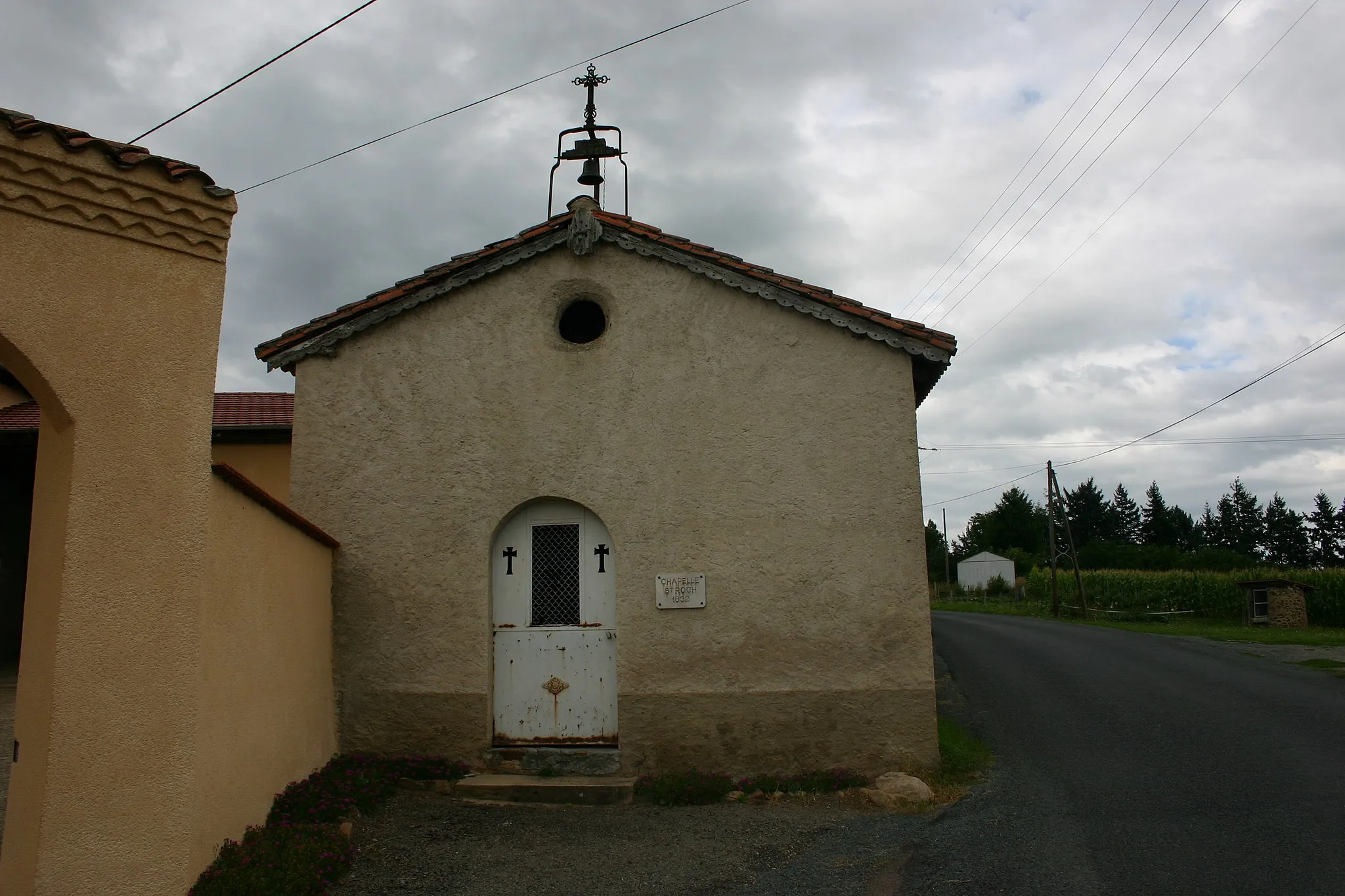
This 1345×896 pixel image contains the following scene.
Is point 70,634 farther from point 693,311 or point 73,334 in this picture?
point 693,311

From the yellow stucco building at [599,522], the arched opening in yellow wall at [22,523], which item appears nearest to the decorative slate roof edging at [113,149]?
the arched opening in yellow wall at [22,523]

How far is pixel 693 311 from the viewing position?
27.6 ft

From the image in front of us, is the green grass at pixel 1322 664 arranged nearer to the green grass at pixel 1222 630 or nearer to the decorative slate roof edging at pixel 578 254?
the green grass at pixel 1222 630

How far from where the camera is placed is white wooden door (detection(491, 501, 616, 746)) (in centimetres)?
811

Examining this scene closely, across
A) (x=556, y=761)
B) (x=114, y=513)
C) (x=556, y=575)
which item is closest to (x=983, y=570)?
(x=556, y=575)

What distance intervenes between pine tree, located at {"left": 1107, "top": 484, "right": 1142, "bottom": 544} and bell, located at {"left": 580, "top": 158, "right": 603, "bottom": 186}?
288ft

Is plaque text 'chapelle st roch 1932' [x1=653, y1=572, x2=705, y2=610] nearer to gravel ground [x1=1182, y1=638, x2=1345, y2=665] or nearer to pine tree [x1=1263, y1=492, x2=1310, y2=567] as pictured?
gravel ground [x1=1182, y1=638, x2=1345, y2=665]

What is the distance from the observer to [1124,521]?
9038 centimetres

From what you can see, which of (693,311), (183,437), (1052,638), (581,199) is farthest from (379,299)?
(1052,638)

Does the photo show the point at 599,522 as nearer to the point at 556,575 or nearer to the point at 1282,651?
the point at 556,575

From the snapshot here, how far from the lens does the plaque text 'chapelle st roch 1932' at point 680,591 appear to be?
789cm

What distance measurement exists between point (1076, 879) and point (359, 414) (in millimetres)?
7065

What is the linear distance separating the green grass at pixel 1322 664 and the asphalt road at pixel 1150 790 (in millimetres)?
1502

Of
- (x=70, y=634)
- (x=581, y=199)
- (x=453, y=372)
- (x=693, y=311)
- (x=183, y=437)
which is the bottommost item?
(x=70, y=634)
